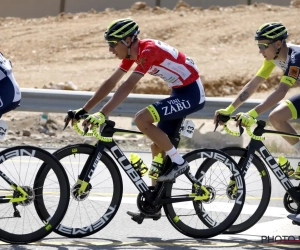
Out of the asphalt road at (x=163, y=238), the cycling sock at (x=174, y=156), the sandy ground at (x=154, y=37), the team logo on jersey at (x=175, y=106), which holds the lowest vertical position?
the sandy ground at (x=154, y=37)

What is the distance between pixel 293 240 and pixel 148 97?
6.64m

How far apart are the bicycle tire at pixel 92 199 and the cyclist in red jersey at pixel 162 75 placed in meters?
0.34

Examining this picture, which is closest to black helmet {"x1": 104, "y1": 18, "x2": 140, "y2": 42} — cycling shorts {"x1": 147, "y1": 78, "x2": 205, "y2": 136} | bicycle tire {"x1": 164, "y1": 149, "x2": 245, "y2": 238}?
cycling shorts {"x1": 147, "y1": 78, "x2": 205, "y2": 136}

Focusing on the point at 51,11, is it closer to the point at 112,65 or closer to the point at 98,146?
the point at 112,65

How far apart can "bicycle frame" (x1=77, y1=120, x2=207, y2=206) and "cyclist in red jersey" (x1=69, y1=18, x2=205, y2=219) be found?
0.29ft

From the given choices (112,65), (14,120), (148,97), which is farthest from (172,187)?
(112,65)

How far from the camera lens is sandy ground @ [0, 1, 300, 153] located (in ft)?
83.2

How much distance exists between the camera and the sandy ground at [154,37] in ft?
83.2

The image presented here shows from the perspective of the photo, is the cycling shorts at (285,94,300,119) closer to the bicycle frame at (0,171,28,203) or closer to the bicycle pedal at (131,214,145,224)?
the bicycle pedal at (131,214,145,224)

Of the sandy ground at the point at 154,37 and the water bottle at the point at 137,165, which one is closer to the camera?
the water bottle at the point at 137,165

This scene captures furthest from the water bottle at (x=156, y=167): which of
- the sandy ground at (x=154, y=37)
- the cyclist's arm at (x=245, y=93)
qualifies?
the sandy ground at (x=154, y=37)

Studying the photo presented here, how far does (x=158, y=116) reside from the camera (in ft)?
26.7

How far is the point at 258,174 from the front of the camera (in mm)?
8781

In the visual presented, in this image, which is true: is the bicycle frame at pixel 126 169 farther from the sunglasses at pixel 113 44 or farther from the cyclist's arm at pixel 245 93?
the cyclist's arm at pixel 245 93
